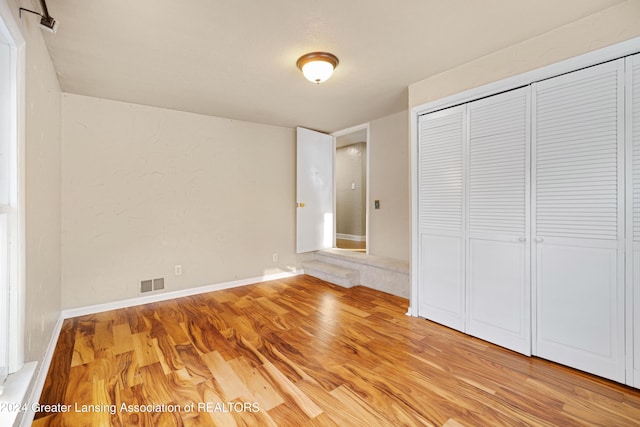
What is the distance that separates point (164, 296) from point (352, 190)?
179 inches

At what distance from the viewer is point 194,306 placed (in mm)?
3117

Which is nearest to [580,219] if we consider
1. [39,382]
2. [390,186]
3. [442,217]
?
[442,217]

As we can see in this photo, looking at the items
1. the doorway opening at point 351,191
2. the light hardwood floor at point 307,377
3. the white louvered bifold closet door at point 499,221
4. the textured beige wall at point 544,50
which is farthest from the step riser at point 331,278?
the textured beige wall at point 544,50

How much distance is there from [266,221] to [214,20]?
9.06 feet

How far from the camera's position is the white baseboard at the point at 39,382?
1386 mm

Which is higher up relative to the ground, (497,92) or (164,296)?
(497,92)

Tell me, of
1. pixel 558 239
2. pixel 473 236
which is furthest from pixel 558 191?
pixel 473 236

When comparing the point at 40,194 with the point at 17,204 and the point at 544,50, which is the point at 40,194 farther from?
the point at 544,50

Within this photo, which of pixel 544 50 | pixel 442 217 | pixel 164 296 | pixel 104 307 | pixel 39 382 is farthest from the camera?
pixel 164 296

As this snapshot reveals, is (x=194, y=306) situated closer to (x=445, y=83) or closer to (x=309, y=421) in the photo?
(x=309, y=421)

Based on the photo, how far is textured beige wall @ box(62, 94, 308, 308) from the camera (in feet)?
9.51

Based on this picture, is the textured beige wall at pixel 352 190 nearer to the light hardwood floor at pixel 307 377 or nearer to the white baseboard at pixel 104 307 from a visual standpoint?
the white baseboard at pixel 104 307

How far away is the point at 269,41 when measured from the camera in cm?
202

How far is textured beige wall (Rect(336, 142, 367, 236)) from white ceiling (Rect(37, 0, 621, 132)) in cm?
341
